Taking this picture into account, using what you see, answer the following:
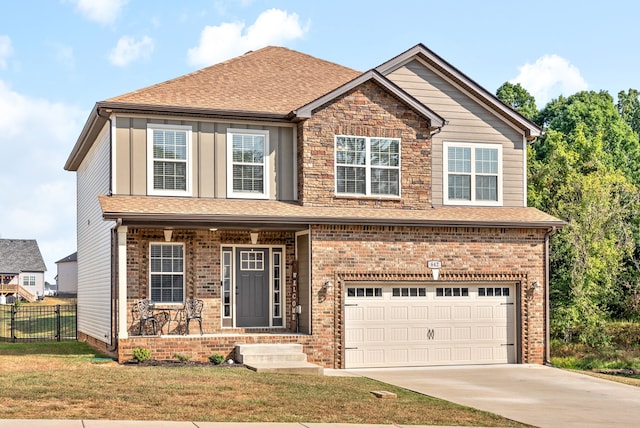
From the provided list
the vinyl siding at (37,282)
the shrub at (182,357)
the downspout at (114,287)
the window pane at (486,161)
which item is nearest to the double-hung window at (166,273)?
the downspout at (114,287)

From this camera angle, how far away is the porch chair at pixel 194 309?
21500 millimetres

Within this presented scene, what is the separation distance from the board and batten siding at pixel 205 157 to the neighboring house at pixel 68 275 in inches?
2191

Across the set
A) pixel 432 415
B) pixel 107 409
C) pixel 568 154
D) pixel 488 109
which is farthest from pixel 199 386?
pixel 568 154

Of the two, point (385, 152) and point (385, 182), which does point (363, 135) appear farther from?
point (385, 182)

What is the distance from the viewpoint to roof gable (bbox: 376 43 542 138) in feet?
80.4

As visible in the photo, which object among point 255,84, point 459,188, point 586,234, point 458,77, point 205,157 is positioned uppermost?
point 458,77

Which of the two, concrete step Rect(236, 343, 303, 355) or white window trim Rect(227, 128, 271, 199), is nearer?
concrete step Rect(236, 343, 303, 355)

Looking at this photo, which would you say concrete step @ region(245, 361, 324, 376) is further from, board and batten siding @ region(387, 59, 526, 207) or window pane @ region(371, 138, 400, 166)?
board and batten siding @ region(387, 59, 526, 207)

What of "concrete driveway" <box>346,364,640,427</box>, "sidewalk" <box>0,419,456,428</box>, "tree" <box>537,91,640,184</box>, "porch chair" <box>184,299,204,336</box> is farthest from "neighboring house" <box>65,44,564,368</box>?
"tree" <box>537,91,640,184</box>

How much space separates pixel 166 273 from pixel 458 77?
1001 cm

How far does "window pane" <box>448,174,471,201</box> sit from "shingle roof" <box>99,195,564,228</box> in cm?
55

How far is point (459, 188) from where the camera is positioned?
24.6 meters

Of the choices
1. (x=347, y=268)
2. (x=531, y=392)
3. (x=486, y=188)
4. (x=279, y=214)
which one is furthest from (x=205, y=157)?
(x=531, y=392)

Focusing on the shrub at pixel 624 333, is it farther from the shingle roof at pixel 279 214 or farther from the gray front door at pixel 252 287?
the gray front door at pixel 252 287
